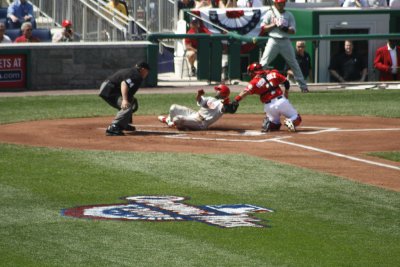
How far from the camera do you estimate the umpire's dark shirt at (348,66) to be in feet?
85.9

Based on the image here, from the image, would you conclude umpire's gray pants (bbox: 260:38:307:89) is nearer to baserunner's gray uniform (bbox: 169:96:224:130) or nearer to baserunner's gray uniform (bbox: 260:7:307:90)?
baserunner's gray uniform (bbox: 260:7:307:90)

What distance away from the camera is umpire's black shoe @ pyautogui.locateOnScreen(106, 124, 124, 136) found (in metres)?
17.9

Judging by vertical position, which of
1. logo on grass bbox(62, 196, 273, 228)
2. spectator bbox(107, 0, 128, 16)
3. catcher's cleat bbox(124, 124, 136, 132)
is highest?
spectator bbox(107, 0, 128, 16)

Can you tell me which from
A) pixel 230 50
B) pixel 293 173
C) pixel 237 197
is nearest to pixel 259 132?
pixel 293 173

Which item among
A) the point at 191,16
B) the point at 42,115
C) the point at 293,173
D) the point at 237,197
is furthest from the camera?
the point at 191,16

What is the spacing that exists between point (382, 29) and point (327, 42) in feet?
5.54

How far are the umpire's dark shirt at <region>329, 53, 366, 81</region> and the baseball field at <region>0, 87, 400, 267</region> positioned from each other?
4.91 meters

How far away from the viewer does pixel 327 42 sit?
26250 mm

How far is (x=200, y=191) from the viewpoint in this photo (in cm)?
1316

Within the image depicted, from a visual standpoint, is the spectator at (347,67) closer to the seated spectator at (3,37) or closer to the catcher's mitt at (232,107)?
the seated spectator at (3,37)

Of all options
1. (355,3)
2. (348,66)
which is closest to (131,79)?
(348,66)

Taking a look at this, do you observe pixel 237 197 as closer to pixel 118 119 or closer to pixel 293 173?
pixel 293 173

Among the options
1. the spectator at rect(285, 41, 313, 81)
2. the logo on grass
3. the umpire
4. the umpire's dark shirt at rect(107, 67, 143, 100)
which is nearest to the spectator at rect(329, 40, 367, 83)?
the spectator at rect(285, 41, 313, 81)

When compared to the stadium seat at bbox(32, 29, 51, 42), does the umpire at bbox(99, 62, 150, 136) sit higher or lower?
lower
